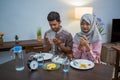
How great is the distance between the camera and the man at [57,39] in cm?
179

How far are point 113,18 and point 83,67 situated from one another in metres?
2.73

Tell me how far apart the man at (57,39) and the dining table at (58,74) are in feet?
1.69

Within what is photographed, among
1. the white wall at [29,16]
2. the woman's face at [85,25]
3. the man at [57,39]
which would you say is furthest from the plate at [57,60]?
the white wall at [29,16]

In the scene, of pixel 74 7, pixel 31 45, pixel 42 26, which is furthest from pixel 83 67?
pixel 74 7

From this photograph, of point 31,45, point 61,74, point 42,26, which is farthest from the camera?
point 42,26

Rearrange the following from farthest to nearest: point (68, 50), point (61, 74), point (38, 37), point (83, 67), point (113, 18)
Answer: point (113, 18)
point (38, 37)
point (68, 50)
point (83, 67)
point (61, 74)

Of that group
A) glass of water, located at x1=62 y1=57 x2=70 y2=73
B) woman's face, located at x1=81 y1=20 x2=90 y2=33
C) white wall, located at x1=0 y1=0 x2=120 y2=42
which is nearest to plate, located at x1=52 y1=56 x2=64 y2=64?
glass of water, located at x1=62 y1=57 x2=70 y2=73

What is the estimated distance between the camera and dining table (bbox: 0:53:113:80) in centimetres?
113

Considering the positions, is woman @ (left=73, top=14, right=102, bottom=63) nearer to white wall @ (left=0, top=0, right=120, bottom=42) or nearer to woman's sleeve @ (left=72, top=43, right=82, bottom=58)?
woman's sleeve @ (left=72, top=43, right=82, bottom=58)

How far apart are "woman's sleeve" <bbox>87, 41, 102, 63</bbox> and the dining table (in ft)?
0.89

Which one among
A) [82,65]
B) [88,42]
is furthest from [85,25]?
[82,65]

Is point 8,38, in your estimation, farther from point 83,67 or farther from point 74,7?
point 83,67

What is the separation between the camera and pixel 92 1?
336cm

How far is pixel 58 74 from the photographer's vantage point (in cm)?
119
